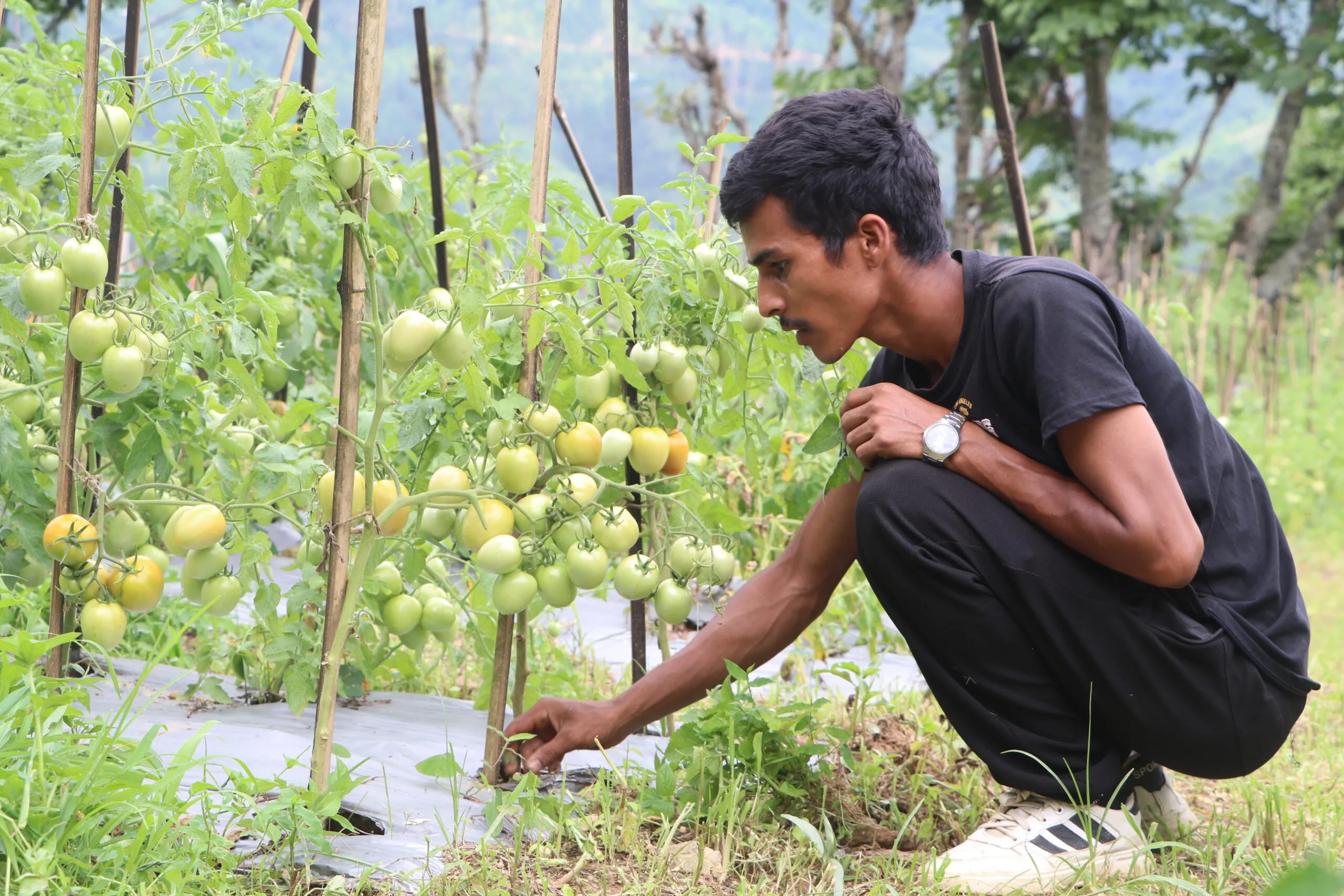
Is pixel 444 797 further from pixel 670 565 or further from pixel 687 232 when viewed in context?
pixel 687 232

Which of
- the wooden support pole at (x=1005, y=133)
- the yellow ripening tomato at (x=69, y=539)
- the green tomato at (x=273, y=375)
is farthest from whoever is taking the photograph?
the wooden support pole at (x=1005, y=133)

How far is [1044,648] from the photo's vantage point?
61.5 inches

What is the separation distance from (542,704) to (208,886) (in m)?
0.52

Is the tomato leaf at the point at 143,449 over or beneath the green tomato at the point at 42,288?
beneath

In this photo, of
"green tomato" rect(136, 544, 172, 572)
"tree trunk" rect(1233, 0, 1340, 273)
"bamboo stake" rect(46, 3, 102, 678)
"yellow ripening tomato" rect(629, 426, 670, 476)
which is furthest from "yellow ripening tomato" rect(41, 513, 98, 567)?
"tree trunk" rect(1233, 0, 1340, 273)

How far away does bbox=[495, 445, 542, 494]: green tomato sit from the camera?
1.50 metres

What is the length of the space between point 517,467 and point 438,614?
33 cm

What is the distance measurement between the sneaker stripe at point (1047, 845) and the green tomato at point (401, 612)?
0.93m

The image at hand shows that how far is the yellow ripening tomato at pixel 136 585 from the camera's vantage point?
153 centimetres

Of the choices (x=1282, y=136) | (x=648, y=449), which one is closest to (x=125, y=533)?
(x=648, y=449)

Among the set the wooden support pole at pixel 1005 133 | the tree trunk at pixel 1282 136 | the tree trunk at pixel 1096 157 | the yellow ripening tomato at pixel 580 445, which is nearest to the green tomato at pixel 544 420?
the yellow ripening tomato at pixel 580 445

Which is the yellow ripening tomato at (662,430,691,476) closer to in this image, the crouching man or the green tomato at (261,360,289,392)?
the crouching man

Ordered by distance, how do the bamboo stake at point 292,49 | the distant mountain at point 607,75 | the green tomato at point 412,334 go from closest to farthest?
the green tomato at point 412,334
the bamboo stake at point 292,49
the distant mountain at point 607,75

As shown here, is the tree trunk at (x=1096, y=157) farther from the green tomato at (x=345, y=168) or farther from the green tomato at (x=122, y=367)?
the green tomato at (x=122, y=367)
